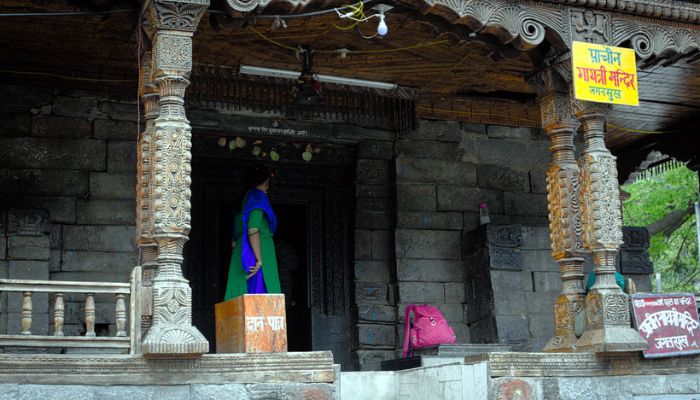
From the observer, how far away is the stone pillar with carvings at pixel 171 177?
21.5 ft

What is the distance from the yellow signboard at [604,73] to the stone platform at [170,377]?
3.32 meters

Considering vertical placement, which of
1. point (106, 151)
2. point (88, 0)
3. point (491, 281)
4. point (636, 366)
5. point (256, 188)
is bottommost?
point (636, 366)

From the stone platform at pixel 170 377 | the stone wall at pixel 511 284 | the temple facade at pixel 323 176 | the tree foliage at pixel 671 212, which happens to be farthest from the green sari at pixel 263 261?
the tree foliage at pixel 671 212

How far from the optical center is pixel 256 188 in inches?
350

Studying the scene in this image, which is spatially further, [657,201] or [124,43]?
[657,201]

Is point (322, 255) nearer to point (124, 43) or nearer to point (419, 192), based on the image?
point (419, 192)

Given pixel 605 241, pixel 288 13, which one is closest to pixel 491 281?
pixel 605 241

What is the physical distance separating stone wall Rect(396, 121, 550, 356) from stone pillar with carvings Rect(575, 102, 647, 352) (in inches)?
107

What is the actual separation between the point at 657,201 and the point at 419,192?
9976 mm

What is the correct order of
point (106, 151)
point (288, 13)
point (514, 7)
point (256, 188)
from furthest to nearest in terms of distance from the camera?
point (106, 151) < point (256, 188) < point (514, 7) < point (288, 13)

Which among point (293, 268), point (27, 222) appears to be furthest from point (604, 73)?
point (27, 222)

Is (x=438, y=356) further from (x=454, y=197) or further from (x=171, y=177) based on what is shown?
(x=171, y=177)

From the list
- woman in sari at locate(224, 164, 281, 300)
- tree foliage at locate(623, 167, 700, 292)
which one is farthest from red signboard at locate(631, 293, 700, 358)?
tree foliage at locate(623, 167, 700, 292)

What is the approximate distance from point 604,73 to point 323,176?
12.6 feet
